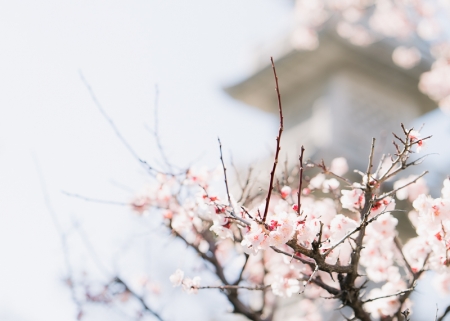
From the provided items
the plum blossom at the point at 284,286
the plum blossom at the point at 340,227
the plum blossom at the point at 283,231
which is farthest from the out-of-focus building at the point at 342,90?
the plum blossom at the point at 283,231

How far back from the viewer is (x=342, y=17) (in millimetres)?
14281

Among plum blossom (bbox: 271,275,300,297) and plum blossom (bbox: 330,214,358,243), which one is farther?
plum blossom (bbox: 271,275,300,297)

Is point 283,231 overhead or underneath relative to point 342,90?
underneath

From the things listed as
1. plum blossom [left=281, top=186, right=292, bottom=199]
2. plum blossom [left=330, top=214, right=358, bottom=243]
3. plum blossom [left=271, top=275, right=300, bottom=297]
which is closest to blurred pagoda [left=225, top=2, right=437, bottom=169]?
plum blossom [left=281, top=186, right=292, bottom=199]

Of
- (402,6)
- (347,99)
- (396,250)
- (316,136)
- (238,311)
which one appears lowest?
(238,311)

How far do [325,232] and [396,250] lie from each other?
1162mm

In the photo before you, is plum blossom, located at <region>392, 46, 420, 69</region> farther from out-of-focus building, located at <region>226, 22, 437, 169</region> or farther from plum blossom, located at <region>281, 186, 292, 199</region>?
plum blossom, located at <region>281, 186, 292, 199</region>

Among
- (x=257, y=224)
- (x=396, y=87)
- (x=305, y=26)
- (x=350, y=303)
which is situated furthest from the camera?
(x=396, y=87)

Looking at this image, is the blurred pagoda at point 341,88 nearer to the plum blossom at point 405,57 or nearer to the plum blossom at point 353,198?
the plum blossom at point 405,57

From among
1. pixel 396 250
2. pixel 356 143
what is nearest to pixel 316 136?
pixel 356 143

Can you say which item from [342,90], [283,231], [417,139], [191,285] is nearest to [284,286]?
[191,285]

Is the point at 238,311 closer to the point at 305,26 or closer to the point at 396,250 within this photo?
the point at 396,250

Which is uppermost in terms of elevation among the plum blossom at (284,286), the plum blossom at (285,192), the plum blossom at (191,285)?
the plum blossom at (285,192)

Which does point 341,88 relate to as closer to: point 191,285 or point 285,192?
point 285,192
